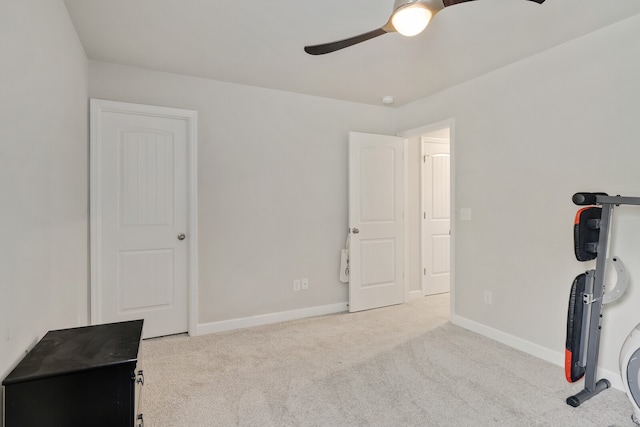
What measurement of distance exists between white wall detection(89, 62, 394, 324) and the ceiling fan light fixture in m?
2.16

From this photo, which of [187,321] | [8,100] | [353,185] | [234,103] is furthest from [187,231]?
[8,100]

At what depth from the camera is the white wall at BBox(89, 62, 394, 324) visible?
10.6 feet

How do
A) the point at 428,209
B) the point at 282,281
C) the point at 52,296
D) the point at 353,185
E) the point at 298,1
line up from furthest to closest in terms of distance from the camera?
the point at 428,209
the point at 353,185
the point at 282,281
the point at 298,1
the point at 52,296

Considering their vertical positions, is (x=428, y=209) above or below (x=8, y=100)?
below

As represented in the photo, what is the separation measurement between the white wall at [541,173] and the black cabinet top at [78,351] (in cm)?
286

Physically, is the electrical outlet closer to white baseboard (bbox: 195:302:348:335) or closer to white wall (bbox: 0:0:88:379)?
white baseboard (bbox: 195:302:348:335)

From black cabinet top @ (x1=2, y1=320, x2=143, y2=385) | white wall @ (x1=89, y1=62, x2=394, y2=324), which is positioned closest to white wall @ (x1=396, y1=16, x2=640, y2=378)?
white wall @ (x1=89, y1=62, x2=394, y2=324)

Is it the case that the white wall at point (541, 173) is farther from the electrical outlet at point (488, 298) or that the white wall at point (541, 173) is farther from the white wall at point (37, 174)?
the white wall at point (37, 174)

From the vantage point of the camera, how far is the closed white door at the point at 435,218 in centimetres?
454

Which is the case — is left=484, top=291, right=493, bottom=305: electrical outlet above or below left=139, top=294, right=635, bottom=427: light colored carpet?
above

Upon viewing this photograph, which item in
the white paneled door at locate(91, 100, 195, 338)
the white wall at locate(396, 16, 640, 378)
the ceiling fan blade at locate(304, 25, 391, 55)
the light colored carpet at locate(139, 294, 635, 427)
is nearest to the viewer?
the ceiling fan blade at locate(304, 25, 391, 55)

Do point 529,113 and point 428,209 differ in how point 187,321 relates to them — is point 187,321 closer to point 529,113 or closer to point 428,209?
point 428,209

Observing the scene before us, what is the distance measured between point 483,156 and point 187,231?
2.84m

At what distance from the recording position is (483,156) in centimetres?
322
